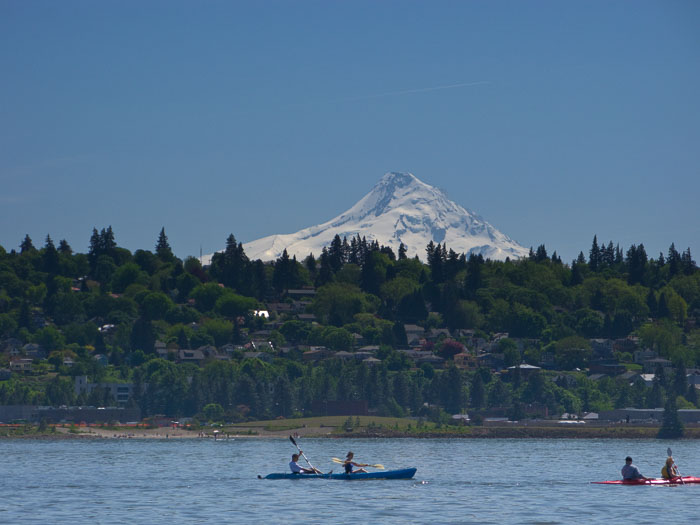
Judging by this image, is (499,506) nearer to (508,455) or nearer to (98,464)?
(98,464)

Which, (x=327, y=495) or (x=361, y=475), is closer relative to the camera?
(x=327, y=495)

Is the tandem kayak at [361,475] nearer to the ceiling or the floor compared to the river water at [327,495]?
nearer to the ceiling

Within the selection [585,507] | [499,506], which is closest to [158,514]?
[499,506]

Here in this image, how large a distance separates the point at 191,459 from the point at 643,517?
73.7 meters

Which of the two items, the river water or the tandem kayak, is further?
the tandem kayak

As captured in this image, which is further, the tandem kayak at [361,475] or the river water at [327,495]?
the tandem kayak at [361,475]

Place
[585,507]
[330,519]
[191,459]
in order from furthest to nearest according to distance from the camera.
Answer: [191,459], [585,507], [330,519]

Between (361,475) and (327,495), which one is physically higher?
(361,475)

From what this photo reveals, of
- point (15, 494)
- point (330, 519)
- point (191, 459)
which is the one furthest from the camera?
point (191, 459)

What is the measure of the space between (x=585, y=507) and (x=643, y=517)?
5041mm

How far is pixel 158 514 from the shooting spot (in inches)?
2509

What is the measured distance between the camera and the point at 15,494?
7556 cm

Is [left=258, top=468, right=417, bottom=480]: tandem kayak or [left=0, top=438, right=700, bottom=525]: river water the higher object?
[left=258, top=468, right=417, bottom=480]: tandem kayak

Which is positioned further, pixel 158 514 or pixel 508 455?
pixel 508 455
